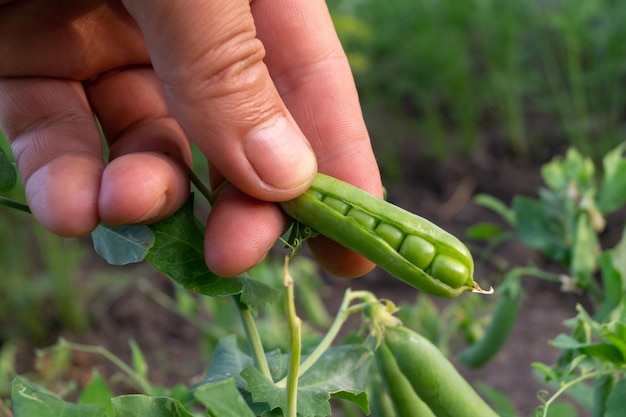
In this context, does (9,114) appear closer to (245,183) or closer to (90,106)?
(90,106)

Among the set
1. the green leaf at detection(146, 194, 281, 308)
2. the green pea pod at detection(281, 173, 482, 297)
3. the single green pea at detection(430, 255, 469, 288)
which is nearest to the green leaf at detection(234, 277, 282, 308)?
the green leaf at detection(146, 194, 281, 308)

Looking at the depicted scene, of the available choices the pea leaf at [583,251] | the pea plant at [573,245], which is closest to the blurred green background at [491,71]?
the pea plant at [573,245]

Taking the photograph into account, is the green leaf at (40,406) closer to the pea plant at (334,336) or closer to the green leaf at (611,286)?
the pea plant at (334,336)

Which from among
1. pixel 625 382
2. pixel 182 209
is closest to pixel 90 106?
pixel 182 209

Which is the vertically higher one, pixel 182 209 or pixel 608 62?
pixel 182 209

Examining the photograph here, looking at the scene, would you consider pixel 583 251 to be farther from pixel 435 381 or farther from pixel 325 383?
pixel 325 383
